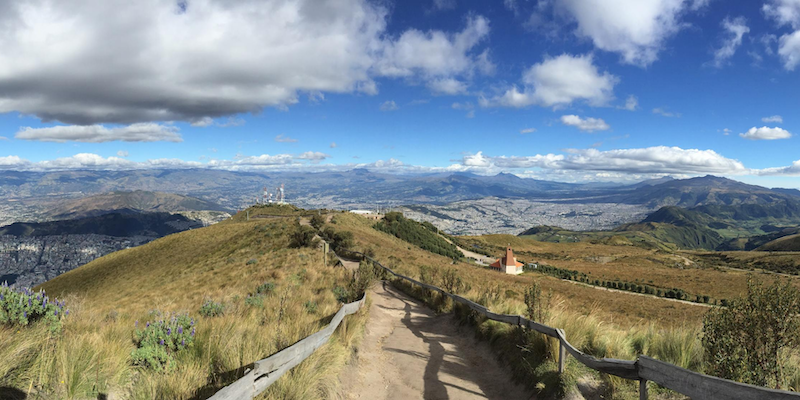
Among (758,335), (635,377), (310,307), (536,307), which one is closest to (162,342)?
(310,307)

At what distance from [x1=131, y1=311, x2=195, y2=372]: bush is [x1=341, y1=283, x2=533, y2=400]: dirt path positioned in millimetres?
3054

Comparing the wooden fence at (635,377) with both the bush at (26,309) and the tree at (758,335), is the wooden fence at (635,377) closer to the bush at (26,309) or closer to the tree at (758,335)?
the tree at (758,335)

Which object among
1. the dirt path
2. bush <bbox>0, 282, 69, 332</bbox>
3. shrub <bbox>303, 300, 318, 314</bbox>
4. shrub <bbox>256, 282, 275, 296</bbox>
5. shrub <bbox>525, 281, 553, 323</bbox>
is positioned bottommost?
shrub <bbox>256, 282, 275, 296</bbox>

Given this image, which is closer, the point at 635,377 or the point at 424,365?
the point at 635,377

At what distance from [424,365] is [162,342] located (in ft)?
18.9

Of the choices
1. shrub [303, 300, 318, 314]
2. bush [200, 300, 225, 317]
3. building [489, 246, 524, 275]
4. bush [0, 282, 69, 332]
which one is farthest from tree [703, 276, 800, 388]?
building [489, 246, 524, 275]

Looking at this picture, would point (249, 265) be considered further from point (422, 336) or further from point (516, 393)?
A: point (516, 393)

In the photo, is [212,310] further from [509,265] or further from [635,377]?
[509,265]

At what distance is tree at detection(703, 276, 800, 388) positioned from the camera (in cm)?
468

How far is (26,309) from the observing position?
208 inches

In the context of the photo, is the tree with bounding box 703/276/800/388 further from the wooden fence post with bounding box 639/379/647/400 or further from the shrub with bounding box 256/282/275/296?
the shrub with bounding box 256/282/275/296

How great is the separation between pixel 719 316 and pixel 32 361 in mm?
9511

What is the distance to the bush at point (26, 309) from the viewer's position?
5.11m

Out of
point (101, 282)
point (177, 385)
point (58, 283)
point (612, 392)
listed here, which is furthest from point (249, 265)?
point (58, 283)
